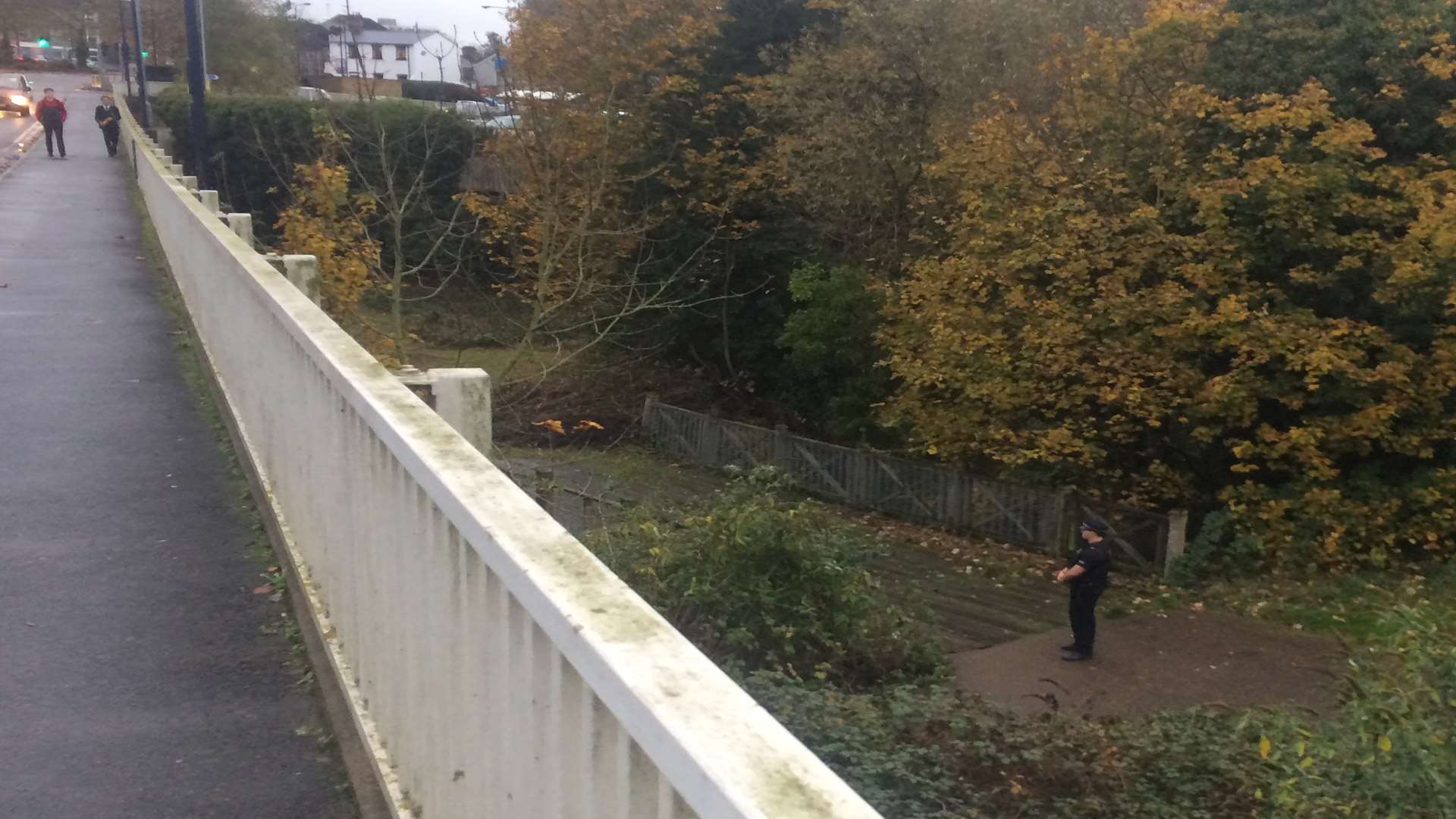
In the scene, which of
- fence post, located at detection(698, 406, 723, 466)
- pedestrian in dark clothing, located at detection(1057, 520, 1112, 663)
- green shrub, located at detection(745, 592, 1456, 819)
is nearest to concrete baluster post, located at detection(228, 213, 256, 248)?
green shrub, located at detection(745, 592, 1456, 819)

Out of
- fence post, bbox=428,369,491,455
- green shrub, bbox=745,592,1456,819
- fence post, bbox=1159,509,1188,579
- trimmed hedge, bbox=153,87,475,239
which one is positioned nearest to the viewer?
fence post, bbox=428,369,491,455

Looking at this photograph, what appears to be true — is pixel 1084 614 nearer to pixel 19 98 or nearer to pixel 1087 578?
pixel 1087 578

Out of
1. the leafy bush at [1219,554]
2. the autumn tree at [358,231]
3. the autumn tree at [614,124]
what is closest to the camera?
the autumn tree at [358,231]

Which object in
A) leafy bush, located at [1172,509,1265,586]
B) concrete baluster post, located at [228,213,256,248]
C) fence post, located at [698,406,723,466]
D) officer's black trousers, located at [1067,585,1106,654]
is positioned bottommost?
fence post, located at [698,406,723,466]

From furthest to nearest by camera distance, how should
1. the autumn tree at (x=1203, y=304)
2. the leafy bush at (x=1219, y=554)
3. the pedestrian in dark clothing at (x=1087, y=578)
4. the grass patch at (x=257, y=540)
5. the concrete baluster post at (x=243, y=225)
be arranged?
1. the leafy bush at (x=1219, y=554)
2. the autumn tree at (x=1203, y=304)
3. the pedestrian in dark clothing at (x=1087, y=578)
4. the concrete baluster post at (x=243, y=225)
5. the grass patch at (x=257, y=540)

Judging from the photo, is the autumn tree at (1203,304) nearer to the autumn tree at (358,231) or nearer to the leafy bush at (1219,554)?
the leafy bush at (1219,554)

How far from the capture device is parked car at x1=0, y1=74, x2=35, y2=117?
167ft

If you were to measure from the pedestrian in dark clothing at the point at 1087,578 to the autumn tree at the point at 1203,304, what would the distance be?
5.24 metres

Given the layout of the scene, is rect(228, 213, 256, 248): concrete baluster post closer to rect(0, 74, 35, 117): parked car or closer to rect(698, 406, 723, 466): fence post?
rect(698, 406, 723, 466): fence post

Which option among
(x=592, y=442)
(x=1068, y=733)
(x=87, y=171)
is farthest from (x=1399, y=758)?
(x=87, y=171)

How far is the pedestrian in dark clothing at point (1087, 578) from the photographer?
501 inches

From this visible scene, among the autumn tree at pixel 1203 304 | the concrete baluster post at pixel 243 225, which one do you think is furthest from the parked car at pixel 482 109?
the concrete baluster post at pixel 243 225

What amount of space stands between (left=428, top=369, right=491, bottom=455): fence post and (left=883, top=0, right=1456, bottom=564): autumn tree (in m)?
14.6

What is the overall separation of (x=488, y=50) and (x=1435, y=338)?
67.6 feet
